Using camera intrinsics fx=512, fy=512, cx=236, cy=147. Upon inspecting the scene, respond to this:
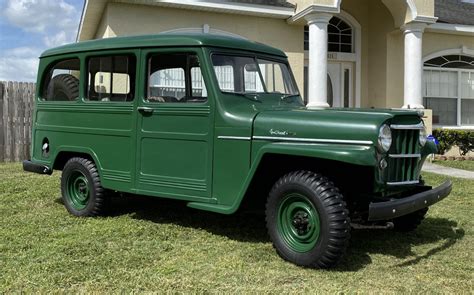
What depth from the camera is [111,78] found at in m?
5.93

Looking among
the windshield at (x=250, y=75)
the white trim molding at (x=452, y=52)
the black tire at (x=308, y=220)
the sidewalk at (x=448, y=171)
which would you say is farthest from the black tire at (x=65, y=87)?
the white trim molding at (x=452, y=52)

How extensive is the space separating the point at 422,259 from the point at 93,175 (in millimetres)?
3675

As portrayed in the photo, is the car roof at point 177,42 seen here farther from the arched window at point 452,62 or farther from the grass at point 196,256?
A: the arched window at point 452,62

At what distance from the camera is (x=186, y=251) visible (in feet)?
15.5

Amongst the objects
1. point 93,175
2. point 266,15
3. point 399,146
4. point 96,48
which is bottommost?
point 93,175

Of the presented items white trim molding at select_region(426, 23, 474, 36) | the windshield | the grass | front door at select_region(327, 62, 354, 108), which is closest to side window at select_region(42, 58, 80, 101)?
the grass

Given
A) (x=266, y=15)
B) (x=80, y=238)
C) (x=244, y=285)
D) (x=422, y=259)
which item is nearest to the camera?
(x=244, y=285)

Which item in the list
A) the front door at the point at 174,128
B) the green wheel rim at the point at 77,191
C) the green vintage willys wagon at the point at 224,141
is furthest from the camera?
the green wheel rim at the point at 77,191

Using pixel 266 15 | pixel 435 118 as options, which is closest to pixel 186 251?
pixel 266 15

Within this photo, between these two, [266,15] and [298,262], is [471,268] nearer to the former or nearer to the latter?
[298,262]

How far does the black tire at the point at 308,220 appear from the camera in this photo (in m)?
4.09

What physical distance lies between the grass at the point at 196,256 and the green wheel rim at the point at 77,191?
8.7 inches

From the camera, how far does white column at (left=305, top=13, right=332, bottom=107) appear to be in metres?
11.5

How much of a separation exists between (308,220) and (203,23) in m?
8.23
